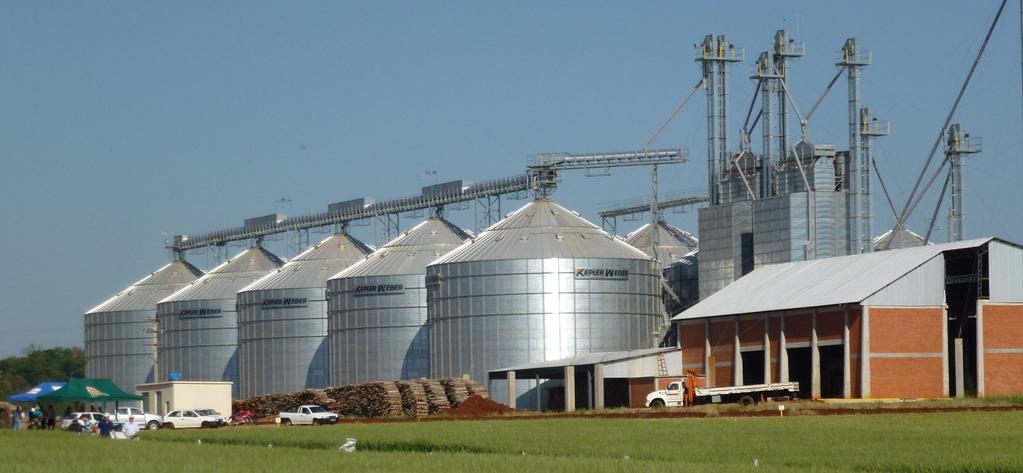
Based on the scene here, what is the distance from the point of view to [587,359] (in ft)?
343

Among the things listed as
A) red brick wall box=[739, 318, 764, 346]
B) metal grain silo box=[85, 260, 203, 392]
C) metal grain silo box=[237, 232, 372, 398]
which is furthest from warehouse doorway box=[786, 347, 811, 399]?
metal grain silo box=[85, 260, 203, 392]

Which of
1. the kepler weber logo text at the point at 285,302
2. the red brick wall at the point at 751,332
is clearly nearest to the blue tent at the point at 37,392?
the kepler weber logo text at the point at 285,302

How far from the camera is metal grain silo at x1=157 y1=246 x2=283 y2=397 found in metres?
139

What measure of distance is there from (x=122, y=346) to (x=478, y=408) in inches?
2346

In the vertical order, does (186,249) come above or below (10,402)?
above

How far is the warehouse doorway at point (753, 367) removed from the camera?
319 ft

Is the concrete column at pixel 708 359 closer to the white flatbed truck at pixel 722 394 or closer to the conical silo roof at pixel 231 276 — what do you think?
the white flatbed truck at pixel 722 394

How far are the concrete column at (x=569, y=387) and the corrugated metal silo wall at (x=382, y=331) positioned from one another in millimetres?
20029

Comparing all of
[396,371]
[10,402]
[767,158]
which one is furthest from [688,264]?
[10,402]

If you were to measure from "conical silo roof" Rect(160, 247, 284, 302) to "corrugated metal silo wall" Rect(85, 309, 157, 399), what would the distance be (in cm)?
446

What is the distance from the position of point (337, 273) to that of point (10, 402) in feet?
104

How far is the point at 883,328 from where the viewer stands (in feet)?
287

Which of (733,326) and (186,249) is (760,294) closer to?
(733,326)

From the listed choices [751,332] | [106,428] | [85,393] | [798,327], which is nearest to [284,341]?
[85,393]
